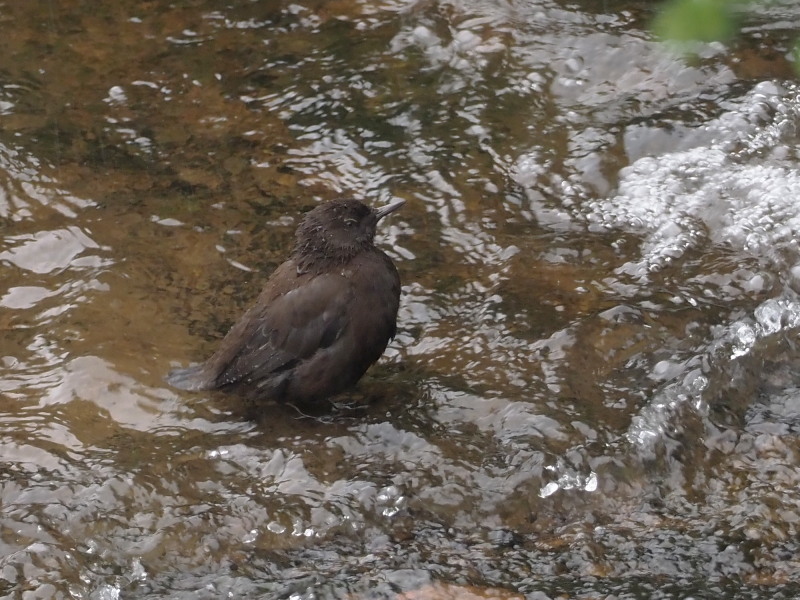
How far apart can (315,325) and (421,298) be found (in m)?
0.81

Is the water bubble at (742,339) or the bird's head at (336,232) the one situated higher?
the bird's head at (336,232)

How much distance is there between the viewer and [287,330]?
17.4 ft

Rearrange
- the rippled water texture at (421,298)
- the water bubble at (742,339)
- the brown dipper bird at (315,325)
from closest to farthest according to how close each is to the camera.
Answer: the rippled water texture at (421,298), the brown dipper bird at (315,325), the water bubble at (742,339)

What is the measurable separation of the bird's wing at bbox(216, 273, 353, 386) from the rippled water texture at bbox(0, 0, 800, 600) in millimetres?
262

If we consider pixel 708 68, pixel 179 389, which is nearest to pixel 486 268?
pixel 179 389

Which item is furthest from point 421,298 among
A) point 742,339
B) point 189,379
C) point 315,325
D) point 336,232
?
point 742,339

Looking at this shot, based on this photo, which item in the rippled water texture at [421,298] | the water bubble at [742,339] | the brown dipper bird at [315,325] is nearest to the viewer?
the rippled water texture at [421,298]

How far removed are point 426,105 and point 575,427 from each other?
3185 mm

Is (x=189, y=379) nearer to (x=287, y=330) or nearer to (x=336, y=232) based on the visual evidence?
(x=287, y=330)

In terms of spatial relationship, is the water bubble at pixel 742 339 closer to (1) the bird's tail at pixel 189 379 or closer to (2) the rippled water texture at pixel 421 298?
(2) the rippled water texture at pixel 421 298

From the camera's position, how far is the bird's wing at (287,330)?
17.1ft

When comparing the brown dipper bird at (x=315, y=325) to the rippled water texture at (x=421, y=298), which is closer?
the rippled water texture at (x=421, y=298)

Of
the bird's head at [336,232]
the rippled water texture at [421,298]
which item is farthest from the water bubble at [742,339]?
the bird's head at [336,232]

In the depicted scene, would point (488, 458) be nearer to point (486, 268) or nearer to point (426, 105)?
point (486, 268)
